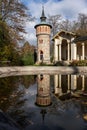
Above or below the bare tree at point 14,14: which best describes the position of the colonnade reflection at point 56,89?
below

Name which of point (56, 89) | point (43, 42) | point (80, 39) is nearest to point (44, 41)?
point (43, 42)

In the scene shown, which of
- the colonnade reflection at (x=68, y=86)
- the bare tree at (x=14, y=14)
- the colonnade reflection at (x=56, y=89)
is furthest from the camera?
the bare tree at (x=14, y=14)

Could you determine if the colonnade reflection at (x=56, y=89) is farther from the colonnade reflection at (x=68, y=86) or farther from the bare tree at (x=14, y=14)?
the bare tree at (x=14, y=14)

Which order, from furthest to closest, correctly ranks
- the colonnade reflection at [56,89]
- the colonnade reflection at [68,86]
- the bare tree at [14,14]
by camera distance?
the bare tree at [14,14]
the colonnade reflection at [68,86]
the colonnade reflection at [56,89]

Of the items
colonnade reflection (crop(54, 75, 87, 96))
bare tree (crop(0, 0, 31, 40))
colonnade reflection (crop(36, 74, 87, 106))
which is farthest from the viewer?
bare tree (crop(0, 0, 31, 40))

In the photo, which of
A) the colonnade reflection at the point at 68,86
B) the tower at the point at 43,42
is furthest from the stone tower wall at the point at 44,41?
the colonnade reflection at the point at 68,86

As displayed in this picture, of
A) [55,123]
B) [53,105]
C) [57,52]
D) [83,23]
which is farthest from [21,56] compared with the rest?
[55,123]

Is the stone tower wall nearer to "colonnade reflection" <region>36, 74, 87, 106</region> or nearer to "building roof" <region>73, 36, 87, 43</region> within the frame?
"building roof" <region>73, 36, 87, 43</region>

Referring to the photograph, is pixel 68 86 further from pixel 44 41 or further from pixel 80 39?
pixel 44 41

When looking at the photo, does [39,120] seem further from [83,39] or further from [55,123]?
[83,39]

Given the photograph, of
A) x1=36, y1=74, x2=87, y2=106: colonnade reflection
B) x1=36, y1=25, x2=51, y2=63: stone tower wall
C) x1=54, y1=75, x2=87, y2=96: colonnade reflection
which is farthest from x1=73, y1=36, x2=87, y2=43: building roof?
x1=36, y1=74, x2=87, y2=106: colonnade reflection

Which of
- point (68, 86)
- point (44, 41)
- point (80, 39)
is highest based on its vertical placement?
point (44, 41)

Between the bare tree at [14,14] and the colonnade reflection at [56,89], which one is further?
the bare tree at [14,14]

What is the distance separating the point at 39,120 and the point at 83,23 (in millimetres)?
50878
